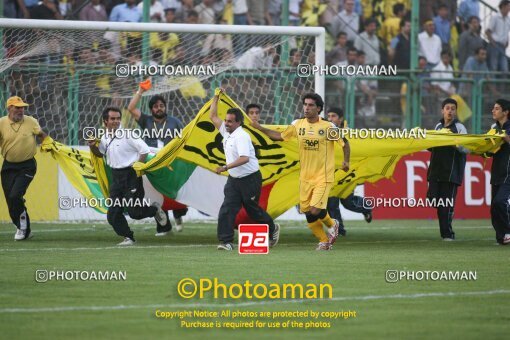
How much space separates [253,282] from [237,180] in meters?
4.04

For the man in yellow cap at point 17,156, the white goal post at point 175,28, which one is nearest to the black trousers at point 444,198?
the white goal post at point 175,28

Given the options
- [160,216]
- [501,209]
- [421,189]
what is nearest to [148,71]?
[160,216]

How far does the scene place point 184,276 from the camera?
11.4 m

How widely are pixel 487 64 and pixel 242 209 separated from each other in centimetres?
937

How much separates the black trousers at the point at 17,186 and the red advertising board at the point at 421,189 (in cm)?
734

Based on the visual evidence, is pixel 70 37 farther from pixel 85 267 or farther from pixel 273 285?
pixel 273 285

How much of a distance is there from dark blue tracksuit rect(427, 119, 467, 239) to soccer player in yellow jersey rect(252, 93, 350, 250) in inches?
100

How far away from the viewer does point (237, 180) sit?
14766 mm

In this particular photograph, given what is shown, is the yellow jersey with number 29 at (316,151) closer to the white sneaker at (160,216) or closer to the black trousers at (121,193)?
the black trousers at (121,193)

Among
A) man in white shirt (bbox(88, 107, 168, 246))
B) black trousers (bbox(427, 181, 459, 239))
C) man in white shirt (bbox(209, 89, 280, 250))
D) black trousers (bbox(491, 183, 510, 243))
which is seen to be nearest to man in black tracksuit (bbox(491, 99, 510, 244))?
black trousers (bbox(491, 183, 510, 243))

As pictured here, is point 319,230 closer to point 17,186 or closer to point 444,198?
point 444,198

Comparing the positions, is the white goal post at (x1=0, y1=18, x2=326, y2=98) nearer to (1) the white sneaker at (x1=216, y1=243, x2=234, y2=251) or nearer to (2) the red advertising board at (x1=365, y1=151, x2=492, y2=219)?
(1) the white sneaker at (x1=216, y1=243, x2=234, y2=251)

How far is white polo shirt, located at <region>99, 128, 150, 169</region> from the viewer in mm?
15281

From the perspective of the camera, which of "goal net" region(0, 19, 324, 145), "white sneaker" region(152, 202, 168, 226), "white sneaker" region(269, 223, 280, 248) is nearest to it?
"white sneaker" region(269, 223, 280, 248)
